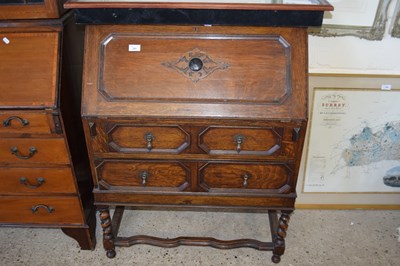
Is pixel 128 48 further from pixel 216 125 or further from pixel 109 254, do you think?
pixel 109 254

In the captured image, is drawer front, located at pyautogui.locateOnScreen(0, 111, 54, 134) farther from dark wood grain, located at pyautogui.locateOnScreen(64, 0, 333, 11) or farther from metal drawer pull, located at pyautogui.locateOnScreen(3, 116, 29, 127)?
dark wood grain, located at pyautogui.locateOnScreen(64, 0, 333, 11)

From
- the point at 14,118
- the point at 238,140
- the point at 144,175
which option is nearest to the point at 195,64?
the point at 238,140

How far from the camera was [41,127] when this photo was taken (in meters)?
1.59

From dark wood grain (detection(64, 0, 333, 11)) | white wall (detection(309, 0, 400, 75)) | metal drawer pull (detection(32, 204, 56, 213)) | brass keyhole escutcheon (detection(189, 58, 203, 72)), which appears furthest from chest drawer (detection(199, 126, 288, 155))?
metal drawer pull (detection(32, 204, 56, 213))

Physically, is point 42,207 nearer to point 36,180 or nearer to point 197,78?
point 36,180

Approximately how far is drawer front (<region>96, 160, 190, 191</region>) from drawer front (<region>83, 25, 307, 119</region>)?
0.28 m

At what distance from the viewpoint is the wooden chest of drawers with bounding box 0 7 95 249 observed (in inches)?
60.5

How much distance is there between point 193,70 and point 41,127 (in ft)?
2.41

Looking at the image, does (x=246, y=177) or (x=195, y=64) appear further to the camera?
(x=246, y=177)

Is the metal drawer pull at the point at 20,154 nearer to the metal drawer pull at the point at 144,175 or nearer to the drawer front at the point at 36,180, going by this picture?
the drawer front at the point at 36,180

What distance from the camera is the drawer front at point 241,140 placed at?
1.55 metres

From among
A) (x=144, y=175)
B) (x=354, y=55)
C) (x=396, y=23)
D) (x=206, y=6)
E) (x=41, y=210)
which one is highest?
(x=206, y=6)

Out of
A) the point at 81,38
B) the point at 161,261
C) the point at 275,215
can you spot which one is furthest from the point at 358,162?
the point at 81,38

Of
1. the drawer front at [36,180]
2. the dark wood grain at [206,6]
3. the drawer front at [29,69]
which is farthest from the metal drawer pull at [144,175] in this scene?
the dark wood grain at [206,6]
